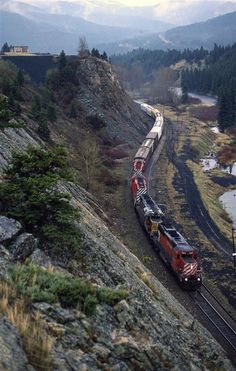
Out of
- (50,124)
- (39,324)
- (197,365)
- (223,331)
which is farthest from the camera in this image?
(50,124)

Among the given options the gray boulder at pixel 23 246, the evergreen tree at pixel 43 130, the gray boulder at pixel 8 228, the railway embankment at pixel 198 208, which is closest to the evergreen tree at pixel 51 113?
the evergreen tree at pixel 43 130

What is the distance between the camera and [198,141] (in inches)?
4122

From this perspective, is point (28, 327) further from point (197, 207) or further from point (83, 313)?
point (197, 207)

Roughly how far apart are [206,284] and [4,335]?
2847 centimetres

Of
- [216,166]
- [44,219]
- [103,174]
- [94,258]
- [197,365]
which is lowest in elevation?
[216,166]

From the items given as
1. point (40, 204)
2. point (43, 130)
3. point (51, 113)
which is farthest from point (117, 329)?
point (51, 113)

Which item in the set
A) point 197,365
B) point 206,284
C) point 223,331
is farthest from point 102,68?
point 197,365

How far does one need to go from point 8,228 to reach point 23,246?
1.07 m

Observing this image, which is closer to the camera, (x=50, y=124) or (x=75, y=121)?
(x=50, y=124)

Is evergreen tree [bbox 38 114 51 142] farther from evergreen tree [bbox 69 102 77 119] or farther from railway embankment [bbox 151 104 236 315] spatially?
evergreen tree [bbox 69 102 77 119]

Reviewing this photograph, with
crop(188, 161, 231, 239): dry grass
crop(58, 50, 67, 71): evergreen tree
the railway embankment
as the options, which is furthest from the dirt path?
crop(58, 50, 67, 71): evergreen tree

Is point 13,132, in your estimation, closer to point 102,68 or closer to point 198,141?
point 102,68

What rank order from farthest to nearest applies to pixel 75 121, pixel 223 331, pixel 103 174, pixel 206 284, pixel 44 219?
pixel 75 121
pixel 103 174
pixel 206 284
pixel 223 331
pixel 44 219

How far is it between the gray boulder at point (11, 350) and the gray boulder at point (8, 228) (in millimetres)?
7704
